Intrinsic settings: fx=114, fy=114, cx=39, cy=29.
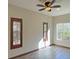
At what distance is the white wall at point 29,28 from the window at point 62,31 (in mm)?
1956

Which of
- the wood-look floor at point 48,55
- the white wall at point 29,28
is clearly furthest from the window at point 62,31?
the wood-look floor at point 48,55

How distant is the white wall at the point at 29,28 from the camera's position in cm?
605

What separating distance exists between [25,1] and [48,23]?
4.69 m

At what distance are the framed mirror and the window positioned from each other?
14.1ft

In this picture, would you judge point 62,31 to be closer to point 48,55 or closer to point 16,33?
point 48,55

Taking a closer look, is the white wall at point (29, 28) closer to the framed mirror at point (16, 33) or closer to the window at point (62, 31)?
the framed mirror at point (16, 33)

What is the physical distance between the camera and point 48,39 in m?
9.85

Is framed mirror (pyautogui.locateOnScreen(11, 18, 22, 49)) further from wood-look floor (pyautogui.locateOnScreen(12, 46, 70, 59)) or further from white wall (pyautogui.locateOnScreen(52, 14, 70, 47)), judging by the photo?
white wall (pyautogui.locateOnScreen(52, 14, 70, 47))

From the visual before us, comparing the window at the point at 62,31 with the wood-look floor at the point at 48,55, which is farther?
the window at the point at 62,31

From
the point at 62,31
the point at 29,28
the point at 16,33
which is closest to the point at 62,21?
the point at 62,31
